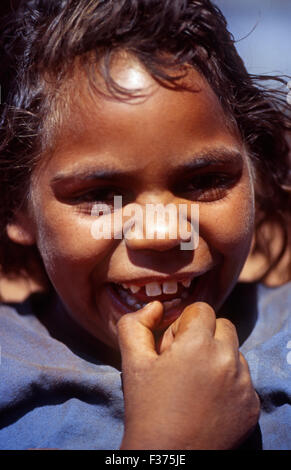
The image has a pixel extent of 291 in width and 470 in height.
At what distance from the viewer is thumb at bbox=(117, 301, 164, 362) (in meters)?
A: 0.85

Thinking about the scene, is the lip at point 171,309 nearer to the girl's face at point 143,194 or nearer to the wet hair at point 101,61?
the girl's face at point 143,194

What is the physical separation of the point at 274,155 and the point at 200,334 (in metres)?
0.76

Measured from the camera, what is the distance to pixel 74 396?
3.40ft

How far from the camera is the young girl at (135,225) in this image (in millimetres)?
826

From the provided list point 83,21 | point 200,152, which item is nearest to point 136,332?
point 200,152

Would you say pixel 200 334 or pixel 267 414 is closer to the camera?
pixel 200 334

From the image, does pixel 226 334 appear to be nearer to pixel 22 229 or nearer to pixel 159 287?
pixel 159 287

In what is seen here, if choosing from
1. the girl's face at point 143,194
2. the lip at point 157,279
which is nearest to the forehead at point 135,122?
the girl's face at point 143,194

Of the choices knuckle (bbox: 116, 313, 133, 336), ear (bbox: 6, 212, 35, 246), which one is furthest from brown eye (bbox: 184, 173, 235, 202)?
ear (bbox: 6, 212, 35, 246)

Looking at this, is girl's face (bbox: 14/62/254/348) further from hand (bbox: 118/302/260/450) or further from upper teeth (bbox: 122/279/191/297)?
hand (bbox: 118/302/260/450)

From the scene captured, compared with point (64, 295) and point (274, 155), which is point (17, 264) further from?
point (274, 155)

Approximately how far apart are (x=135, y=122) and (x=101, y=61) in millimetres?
147

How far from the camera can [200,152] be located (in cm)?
94

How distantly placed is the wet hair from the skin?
0.05 m
